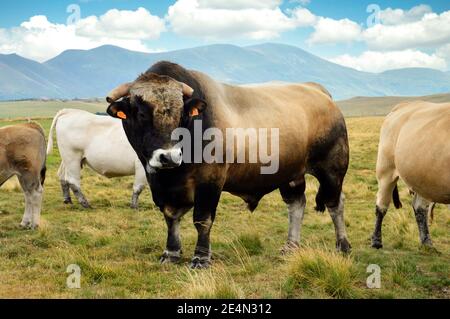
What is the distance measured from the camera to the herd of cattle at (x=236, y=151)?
5.76 metres

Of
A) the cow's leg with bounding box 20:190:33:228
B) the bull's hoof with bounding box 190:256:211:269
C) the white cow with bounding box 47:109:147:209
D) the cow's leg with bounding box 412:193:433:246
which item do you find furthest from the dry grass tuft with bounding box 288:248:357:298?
the white cow with bounding box 47:109:147:209

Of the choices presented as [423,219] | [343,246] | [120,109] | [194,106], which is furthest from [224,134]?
[423,219]

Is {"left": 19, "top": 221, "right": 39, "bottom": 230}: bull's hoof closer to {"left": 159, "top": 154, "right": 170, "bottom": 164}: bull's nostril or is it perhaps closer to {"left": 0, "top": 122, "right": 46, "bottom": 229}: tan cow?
{"left": 0, "top": 122, "right": 46, "bottom": 229}: tan cow

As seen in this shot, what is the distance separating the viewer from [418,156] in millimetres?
6703

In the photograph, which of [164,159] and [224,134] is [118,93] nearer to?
[164,159]

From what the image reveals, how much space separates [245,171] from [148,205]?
6.34 meters

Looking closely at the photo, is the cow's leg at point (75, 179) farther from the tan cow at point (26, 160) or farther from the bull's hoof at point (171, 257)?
the bull's hoof at point (171, 257)

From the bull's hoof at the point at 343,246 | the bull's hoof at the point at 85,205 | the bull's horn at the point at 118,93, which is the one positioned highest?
the bull's horn at the point at 118,93

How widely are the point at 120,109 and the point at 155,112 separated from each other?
49cm

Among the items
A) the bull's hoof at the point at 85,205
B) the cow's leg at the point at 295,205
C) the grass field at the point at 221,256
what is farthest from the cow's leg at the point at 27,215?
the cow's leg at the point at 295,205

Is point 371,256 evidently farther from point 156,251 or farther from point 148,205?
point 148,205
